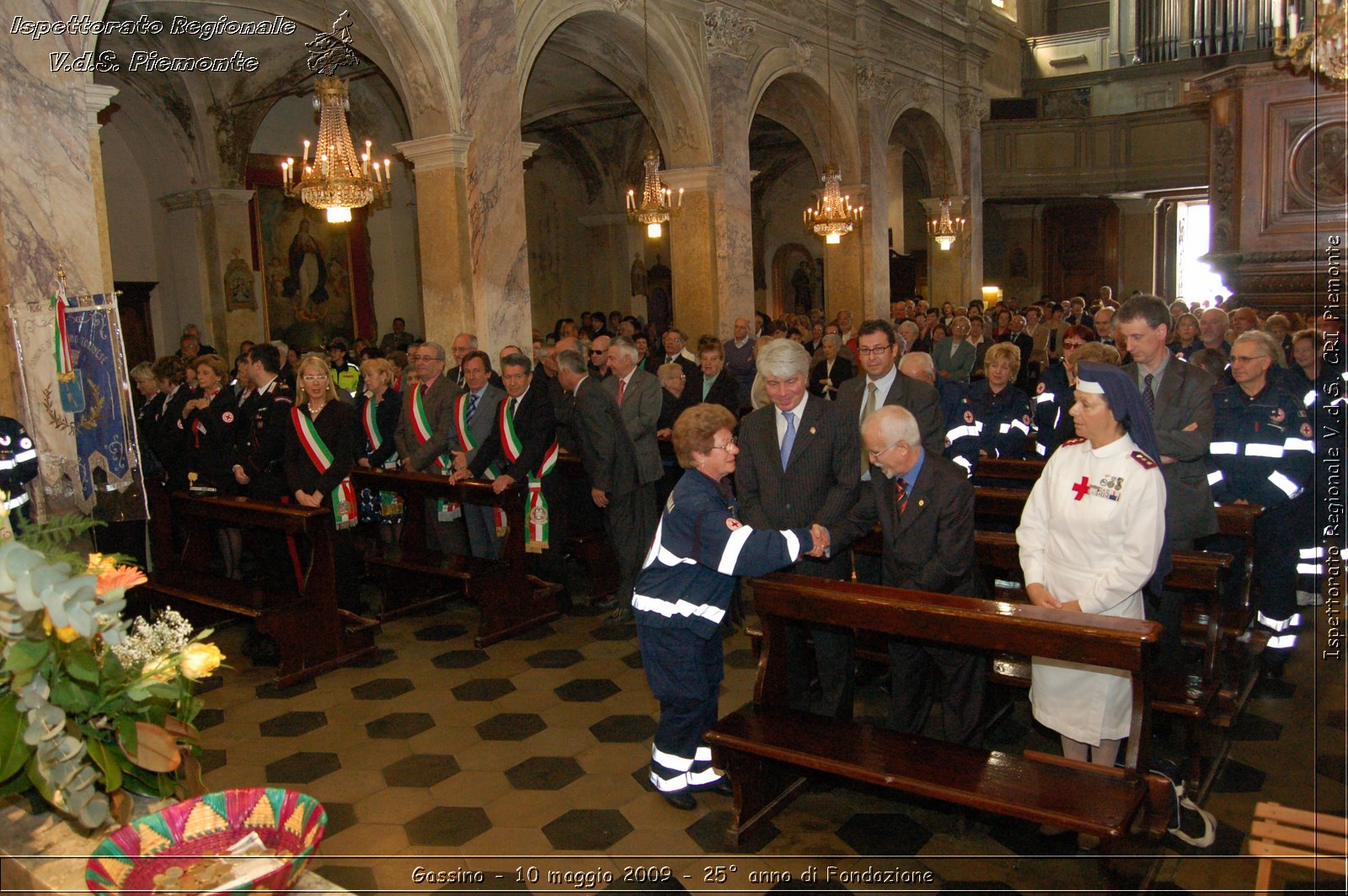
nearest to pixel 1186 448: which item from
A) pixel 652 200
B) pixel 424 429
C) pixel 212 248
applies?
pixel 424 429

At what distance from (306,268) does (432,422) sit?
367 inches

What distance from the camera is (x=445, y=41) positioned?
877 cm

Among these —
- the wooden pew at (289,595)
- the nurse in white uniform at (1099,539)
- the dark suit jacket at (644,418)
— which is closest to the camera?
the nurse in white uniform at (1099,539)

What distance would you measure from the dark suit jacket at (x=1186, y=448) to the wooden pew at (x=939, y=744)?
4.72 ft

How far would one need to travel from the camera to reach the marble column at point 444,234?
898 cm

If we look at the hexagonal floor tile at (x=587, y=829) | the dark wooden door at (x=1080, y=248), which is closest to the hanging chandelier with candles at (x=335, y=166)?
the hexagonal floor tile at (x=587, y=829)

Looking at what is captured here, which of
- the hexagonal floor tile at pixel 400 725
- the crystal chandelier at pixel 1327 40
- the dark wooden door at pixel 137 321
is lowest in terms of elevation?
the hexagonal floor tile at pixel 400 725

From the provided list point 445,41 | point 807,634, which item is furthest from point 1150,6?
point 807,634

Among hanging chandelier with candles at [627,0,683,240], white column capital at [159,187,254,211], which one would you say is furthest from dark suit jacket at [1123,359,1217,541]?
white column capital at [159,187,254,211]

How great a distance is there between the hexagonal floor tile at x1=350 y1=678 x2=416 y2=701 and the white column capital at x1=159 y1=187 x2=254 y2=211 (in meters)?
10.3

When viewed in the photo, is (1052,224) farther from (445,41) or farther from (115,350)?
(115,350)

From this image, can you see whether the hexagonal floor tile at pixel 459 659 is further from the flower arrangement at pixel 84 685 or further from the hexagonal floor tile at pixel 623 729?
the flower arrangement at pixel 84 685

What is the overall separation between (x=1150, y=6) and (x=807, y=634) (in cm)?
1979

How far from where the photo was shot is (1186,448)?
437 centimetres
